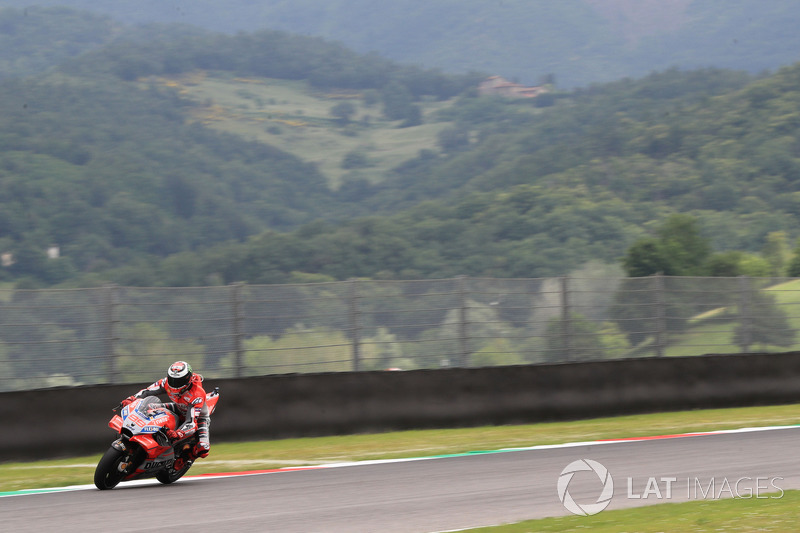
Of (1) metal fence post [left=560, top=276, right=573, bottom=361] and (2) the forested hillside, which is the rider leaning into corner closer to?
(1) metal fence post [left=560, top=276, right=573, bottom=361]

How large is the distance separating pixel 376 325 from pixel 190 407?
4.46 meters

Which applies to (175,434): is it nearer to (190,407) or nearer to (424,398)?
(190,407)

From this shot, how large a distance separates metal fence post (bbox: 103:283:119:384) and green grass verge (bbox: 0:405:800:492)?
0.83 metres

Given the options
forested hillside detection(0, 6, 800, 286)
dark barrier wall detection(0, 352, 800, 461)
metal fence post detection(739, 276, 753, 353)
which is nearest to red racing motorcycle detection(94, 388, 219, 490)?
dark barrier wall detection(0, 352, 800, 461)

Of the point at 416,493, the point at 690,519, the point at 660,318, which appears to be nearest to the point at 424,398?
the point at 660,318

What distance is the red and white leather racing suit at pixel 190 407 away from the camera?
10.1 metres

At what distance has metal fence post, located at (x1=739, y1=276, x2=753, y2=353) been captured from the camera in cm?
1670

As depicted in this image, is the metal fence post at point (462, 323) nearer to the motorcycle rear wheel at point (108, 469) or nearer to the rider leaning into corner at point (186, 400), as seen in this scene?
the rider leaning into corner at point (186, 400)

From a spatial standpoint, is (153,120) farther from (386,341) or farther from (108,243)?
(386,341)

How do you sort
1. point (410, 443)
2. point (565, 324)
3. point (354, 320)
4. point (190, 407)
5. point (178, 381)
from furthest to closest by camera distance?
point (565, 324) < point (354, 320) < point (410, 443) < point (190, 407) < point (178, 381)

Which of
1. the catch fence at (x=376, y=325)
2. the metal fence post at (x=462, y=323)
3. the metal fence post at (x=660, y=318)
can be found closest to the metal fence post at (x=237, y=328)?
the catch fence at (x=376, y=325)

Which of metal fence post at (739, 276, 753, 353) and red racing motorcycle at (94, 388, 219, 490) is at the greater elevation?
metal fence post at (739, 276, 753, 353)

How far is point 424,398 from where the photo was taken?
47.0ft

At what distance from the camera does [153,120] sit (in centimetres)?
19300
